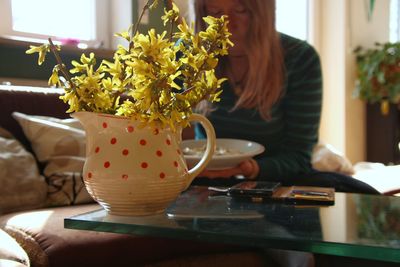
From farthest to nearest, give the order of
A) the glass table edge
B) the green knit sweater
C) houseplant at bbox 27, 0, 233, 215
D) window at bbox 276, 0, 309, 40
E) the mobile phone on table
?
window at bbox 276, 0, 309, 40 → the green knit sweater → the mobile phone on table → houseplant at bbox 27, 0, 233, 215 → the glass table edge

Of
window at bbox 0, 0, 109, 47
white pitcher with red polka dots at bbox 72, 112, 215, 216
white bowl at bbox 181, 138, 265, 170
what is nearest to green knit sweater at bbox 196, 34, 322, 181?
white bowl at bbox 181, 138, 265, 170

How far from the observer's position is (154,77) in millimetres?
625

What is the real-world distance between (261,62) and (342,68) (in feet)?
6.56

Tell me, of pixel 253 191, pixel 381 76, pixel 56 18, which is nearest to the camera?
pixel 253 191

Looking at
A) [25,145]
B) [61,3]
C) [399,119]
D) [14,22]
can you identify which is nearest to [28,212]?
[25,145]

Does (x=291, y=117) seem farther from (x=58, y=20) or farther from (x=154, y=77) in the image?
(x=58, y=20)

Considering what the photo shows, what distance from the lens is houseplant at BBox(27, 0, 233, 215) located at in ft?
2.14

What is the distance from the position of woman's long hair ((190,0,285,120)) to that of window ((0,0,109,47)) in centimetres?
92

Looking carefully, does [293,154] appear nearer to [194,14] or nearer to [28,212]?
[194,14]

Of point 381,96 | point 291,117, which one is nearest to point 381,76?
point 381,96

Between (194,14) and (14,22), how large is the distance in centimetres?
96

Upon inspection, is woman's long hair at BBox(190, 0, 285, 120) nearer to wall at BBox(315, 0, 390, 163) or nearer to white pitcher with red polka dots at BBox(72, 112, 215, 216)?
white pitcher with red polka dots at BBox(72, 112, 215, 216)

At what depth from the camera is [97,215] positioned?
27.6 inches

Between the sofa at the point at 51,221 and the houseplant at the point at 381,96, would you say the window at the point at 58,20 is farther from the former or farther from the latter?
the houseplant at the point at 381,96
